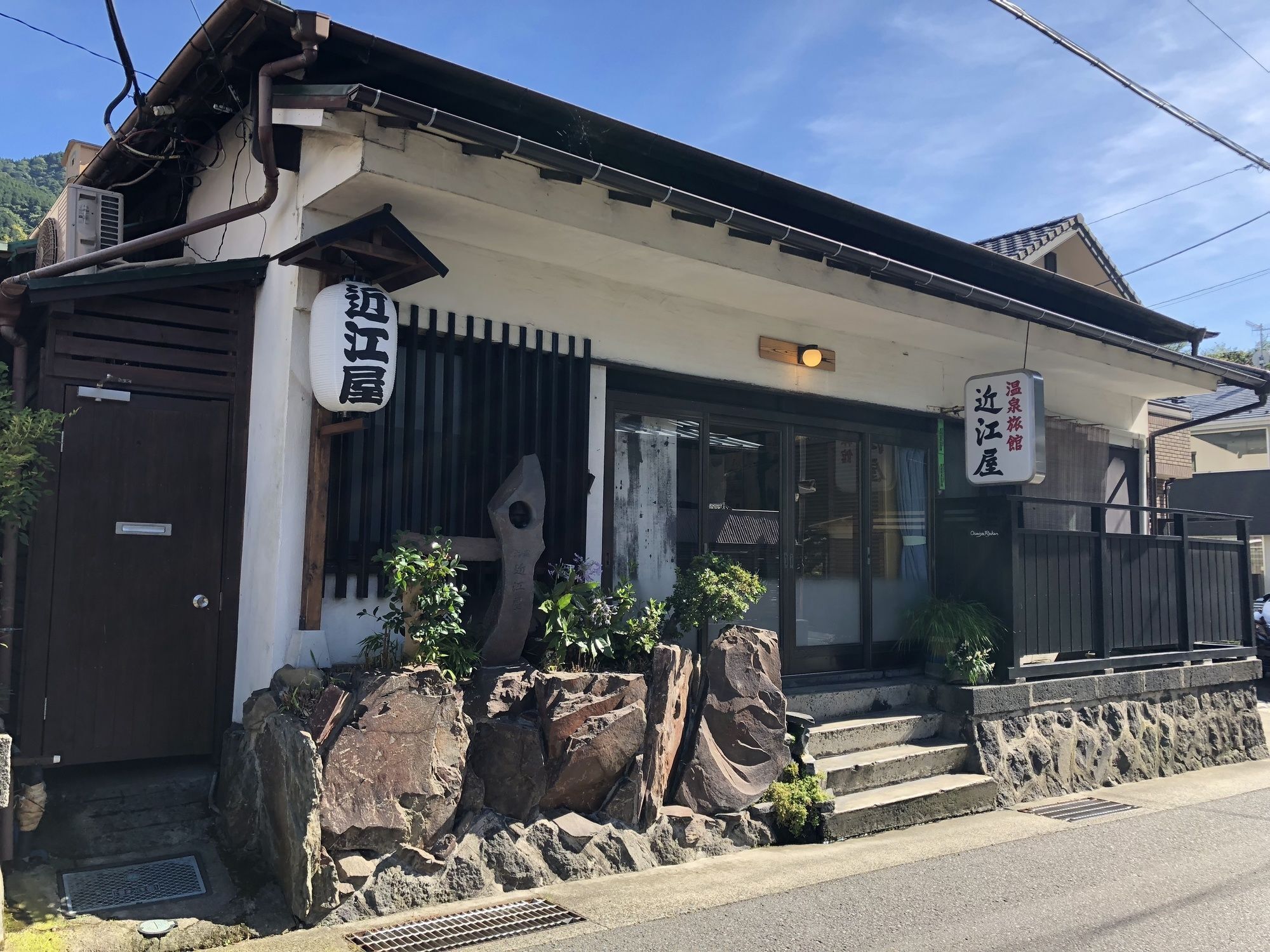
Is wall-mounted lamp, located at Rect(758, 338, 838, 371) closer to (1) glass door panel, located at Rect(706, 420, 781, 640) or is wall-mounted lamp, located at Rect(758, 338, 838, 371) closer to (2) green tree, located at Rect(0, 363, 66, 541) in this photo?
(1) glass door panel, located at Rect(706, 420, 781, 640)

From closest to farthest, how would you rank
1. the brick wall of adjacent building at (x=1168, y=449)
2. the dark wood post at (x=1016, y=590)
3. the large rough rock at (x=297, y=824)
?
the large rough rock at (x=297, y=824) → the dark wood post at (x=1016, y=590) → the brick wall of adjacent building at (x=1168, y=449)

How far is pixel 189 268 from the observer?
5750 millimetres

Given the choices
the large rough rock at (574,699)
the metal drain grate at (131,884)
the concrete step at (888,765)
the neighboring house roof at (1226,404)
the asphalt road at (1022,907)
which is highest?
the neighboring house roof at (1226,404)

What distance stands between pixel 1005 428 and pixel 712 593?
12.8 ft

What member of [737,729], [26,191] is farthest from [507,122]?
[26,191]

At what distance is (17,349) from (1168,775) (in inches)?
426

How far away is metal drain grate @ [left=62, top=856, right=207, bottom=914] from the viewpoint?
464 cm

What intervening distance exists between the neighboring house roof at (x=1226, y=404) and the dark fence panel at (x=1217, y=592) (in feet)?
43.0

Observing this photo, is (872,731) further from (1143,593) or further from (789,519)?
(1143,593)

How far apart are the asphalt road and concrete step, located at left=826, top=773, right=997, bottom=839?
0.60 metres

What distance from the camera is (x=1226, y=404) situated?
2314cm

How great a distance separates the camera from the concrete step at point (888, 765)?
688 cm

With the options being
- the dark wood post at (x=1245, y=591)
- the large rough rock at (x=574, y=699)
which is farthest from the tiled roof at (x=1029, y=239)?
the large rough rock at (x=574, y=699)

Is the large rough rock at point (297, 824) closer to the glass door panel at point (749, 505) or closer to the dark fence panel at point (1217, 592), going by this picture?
the glass door panel at point (749, 505)
